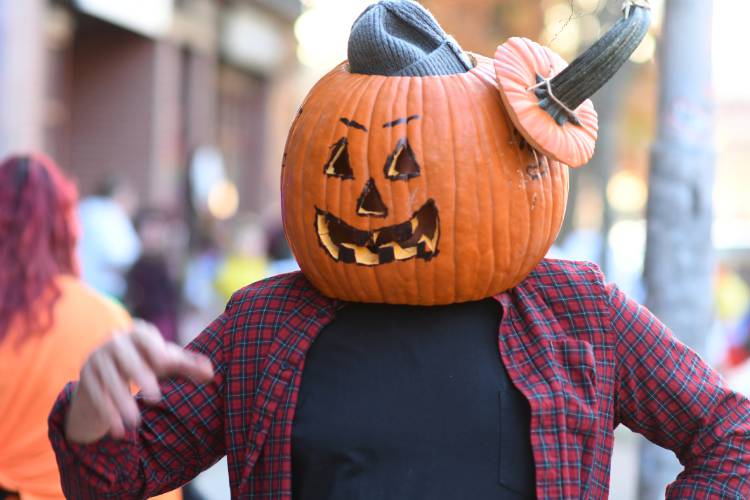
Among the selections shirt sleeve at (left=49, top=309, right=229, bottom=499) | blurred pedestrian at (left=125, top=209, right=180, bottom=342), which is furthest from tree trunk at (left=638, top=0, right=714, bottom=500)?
blurred pedestrian at (left=125, top=209, right=180, bottom=342)

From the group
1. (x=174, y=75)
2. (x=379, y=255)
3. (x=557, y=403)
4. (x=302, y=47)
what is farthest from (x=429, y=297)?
(x=302, y=47)

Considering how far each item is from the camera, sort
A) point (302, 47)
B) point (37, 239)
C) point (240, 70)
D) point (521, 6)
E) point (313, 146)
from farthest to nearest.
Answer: point (302, 47) < point (240, 70) < point (521, 6) < point (37, 239) < point (313, 146)

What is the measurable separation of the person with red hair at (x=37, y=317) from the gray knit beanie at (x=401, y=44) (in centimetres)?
135

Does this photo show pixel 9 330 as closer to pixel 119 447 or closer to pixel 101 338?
pixel 101 338

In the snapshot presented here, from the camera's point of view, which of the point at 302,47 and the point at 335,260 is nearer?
the point at 335,260

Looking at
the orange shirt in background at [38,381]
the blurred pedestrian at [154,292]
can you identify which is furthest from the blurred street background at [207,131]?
the orange shirt in background at [38,381]

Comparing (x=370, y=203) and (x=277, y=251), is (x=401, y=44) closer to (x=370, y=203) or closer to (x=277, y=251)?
(x=370, y=203)

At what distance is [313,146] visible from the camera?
2.29 m

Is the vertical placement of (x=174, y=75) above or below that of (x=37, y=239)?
above

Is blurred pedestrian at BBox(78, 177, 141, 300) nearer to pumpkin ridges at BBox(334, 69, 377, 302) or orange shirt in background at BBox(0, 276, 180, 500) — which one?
orange shirt in background at BBox(0, 276, 180, 500)

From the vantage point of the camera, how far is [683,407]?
Answer: 2.22 m

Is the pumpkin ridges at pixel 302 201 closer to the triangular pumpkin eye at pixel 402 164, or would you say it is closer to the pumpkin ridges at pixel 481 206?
the triangular pumpkin eye at pixel 402 164

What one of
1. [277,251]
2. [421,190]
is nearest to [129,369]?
[421,190]

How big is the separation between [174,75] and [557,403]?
14321mm
